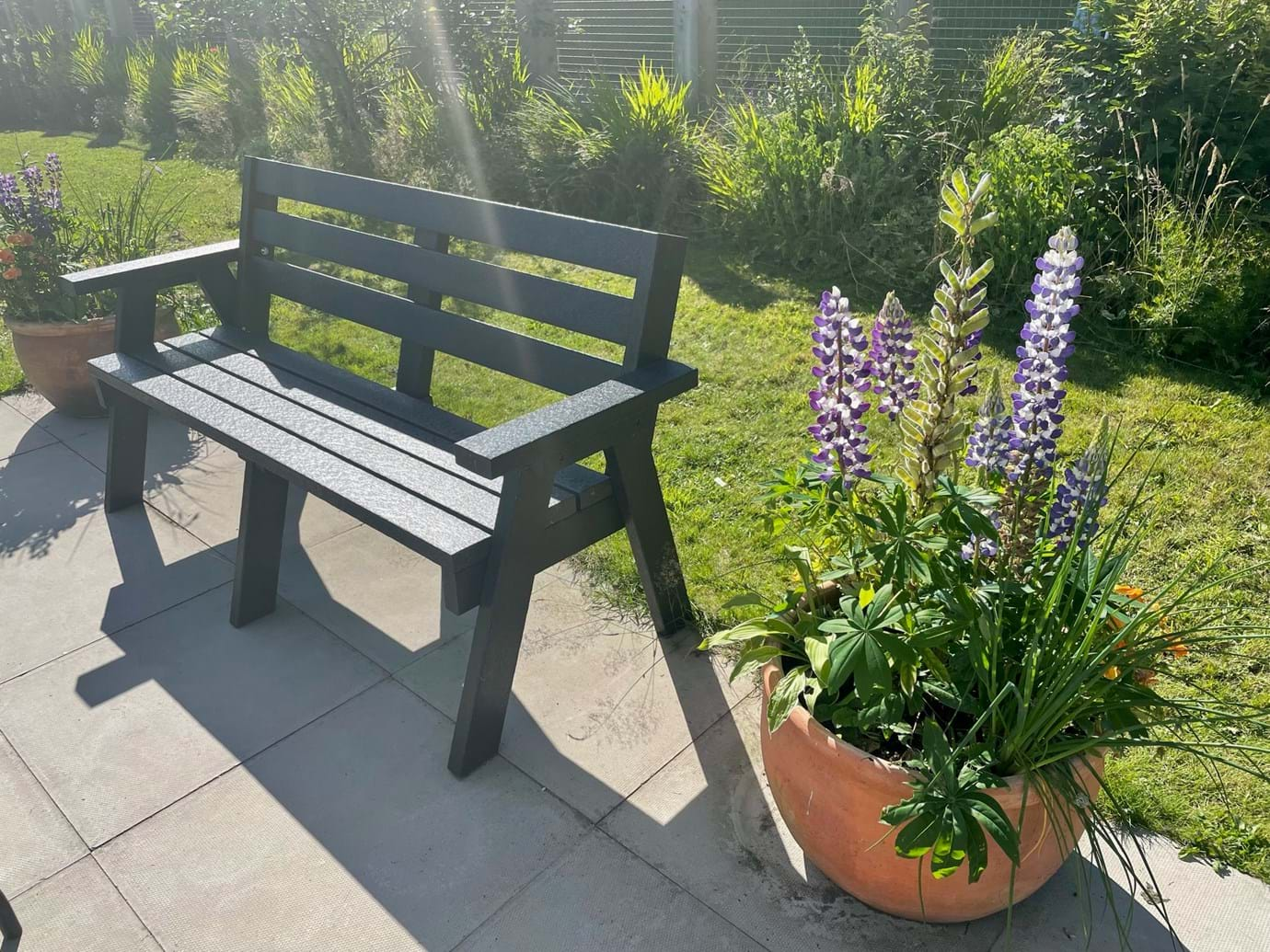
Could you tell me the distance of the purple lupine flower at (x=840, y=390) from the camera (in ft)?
6.76

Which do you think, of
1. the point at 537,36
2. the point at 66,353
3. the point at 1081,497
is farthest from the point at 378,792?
the point at 537,36

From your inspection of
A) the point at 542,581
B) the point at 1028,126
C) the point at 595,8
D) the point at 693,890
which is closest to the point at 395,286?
the point at 542,581

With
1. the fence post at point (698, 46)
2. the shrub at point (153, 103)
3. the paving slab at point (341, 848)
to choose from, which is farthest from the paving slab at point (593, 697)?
the shrub at point (153, 103)

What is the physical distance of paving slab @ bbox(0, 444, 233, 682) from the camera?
10.4 ft

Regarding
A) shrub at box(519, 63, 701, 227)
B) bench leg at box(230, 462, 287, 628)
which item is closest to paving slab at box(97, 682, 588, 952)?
bench leg at box(230, 462, 287, 628)

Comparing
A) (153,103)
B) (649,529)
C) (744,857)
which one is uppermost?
(649,529)

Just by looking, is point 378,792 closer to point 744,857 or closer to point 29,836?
point 29,836

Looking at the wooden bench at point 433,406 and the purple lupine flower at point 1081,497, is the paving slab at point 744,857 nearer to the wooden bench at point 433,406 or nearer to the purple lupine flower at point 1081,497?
the wooden bench at point 433,406

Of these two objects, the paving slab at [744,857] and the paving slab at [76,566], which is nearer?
the paving slab at [744,857]

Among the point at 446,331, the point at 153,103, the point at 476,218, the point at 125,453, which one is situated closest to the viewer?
the point at 476,218

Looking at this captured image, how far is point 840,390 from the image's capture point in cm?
212

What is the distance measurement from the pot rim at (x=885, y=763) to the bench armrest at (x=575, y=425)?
737mm

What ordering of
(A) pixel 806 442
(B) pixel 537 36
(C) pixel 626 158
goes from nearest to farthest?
(A) pixel 806 442
(C) pixel 626 158
(B) pixel 537 36

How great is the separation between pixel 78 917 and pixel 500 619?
3.73ft
